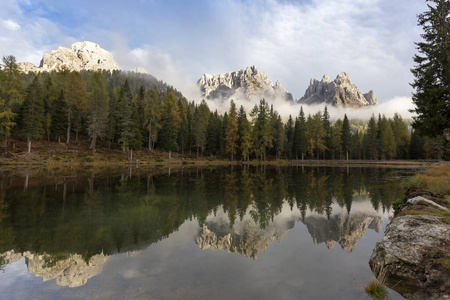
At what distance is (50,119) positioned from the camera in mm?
58469

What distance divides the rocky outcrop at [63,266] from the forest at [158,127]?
5029 cm

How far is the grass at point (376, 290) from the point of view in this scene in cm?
535

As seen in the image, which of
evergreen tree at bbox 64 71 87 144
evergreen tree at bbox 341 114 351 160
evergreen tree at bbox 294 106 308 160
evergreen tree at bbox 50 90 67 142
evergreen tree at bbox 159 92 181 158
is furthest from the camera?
evergreen tree at bbox 341 114 351 160

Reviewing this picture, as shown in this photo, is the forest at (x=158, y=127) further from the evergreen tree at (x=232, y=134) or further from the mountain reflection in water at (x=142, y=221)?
the mountain reflection in water at (x=142, y=221)

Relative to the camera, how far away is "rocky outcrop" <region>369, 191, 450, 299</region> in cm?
539

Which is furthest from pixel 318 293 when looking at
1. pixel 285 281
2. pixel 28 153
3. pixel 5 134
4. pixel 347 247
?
pixel 5 134

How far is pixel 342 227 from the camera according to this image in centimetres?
1151

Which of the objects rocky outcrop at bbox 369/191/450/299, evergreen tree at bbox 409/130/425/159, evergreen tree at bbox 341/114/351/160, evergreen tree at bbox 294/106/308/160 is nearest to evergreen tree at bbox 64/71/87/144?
rocky outcrop at bbox 369/191/450/299

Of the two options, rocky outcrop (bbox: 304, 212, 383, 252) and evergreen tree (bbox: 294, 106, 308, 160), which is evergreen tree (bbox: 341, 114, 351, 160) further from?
rocky outcrop (bbox: 304, 212, 383, 252)

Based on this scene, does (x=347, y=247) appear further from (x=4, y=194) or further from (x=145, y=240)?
(x=4, y=194)

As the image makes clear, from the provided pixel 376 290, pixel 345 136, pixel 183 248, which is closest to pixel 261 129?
pixel 345 136

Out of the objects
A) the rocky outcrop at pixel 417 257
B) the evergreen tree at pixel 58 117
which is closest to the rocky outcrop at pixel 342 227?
the rocky outcrop at pixel 417 257

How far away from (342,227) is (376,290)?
6432 mm

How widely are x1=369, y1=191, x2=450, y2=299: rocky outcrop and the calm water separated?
540mm
